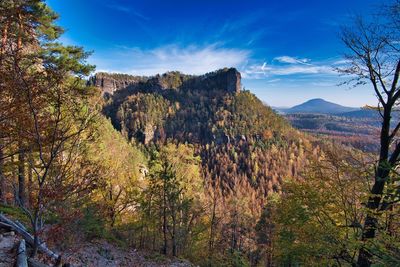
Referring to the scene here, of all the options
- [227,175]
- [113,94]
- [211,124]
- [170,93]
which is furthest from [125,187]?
[113,94]

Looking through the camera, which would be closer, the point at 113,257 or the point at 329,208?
the point at 329,208

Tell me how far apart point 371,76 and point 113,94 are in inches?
7460

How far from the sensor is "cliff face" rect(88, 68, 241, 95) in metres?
145

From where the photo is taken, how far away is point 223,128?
391ft

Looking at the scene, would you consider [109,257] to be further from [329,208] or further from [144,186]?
[329,208]

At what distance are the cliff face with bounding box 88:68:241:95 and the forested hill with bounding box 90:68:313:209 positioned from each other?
1.84ft

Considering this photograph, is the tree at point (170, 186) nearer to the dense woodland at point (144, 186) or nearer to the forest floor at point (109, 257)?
the dense woodland at point (144, 186)

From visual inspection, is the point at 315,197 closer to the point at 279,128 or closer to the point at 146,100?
the point at 279,128

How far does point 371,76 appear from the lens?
706cm

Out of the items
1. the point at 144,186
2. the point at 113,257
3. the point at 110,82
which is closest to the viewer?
the point at 113,257

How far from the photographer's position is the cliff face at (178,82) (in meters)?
145

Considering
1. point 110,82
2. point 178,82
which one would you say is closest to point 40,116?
point 178,82

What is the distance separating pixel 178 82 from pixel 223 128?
66656 mm

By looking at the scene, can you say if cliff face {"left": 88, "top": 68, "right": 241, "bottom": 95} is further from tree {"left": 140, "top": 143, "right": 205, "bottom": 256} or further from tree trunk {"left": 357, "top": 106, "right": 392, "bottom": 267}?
tree trunk {"left": 357, "top": 106, "right": 392, "bottom": 267}
